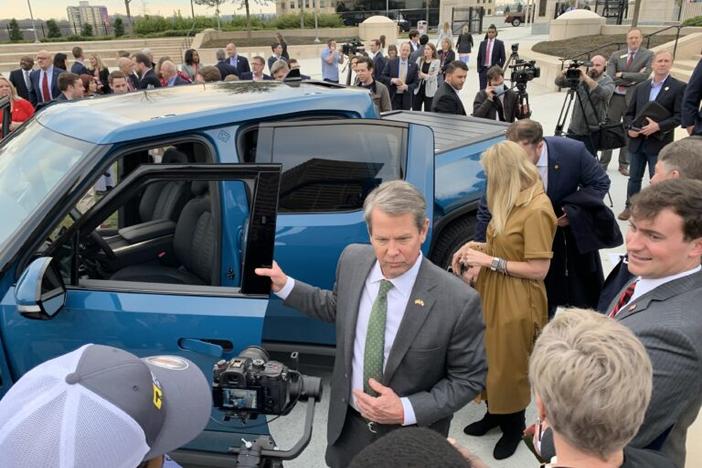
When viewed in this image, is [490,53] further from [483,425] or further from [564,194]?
[483,425]

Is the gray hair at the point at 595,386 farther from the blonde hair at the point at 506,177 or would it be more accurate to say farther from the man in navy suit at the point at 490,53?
the man in navy suit at the point at 490,53

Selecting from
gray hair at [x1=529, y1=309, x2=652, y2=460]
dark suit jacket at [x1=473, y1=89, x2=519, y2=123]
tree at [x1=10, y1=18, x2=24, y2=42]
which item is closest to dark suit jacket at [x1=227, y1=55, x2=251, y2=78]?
dark suit jacket at [x1=473, y1=89, x2=519, y2=123]

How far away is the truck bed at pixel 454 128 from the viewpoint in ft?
13.8

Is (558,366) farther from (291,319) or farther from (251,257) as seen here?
(291,319)

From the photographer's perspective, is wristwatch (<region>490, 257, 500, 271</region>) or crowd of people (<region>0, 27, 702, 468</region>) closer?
crowd of people (<region>0, 27, 702, 468</region>)

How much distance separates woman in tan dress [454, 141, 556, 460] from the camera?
266 cm

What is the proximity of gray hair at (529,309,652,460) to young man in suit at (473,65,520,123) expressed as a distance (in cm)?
→ 605

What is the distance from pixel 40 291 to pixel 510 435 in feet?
8.02

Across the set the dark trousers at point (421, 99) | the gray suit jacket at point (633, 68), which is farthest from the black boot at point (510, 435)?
the dark trousers at point (421, 99)

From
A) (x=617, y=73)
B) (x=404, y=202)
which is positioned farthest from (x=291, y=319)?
(x=617, y=73)

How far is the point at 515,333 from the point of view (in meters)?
2.81

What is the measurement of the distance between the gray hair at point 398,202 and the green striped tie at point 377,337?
0.27m

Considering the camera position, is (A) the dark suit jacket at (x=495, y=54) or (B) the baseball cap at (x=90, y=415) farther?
(A) the dark suit jacket at (x=495, y=54)

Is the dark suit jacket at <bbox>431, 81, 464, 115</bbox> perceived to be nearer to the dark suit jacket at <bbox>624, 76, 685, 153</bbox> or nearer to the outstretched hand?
the dark suit jacket at <bbox>624, 76, 685, 153</bbox>
